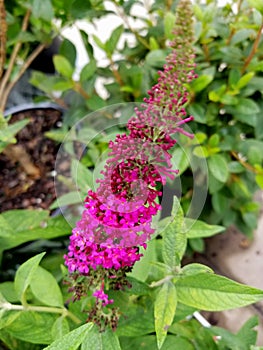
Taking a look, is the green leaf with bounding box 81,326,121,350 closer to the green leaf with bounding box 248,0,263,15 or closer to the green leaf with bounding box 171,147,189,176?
the green leaf with bounding box 171,147,189,176

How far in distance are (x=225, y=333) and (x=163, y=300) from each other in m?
0.25

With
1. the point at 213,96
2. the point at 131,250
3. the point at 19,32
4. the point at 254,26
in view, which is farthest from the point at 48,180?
the point at 131,250

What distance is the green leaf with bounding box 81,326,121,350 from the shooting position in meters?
0.55

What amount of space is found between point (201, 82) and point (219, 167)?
166 millimetres

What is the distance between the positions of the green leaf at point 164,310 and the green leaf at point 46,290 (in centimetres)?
18

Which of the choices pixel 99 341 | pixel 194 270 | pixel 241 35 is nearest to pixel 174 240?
pixel 194 270

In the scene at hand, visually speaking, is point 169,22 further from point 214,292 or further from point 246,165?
point 214,292

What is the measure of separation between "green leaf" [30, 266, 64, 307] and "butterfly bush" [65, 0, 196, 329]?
0.61 ft

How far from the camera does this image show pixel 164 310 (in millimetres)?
539

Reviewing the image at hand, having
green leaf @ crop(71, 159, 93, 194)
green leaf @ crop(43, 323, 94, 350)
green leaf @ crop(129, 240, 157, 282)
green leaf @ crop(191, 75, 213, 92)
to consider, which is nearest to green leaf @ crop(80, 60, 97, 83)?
green leaf @ crop(191, 75, 213, 92)

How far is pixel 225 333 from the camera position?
29.6 inches

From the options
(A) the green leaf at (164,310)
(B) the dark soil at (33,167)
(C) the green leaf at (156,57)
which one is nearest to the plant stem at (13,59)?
(B) the dark soil at (33,167)

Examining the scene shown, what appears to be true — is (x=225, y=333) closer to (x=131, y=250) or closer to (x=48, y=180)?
(x=131, y=250)

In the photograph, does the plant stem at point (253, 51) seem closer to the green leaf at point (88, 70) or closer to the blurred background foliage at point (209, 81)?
the blurred background foliage at point (209, 81)
